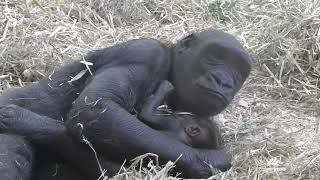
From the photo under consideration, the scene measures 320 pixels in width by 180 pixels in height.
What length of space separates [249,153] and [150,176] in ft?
1.95

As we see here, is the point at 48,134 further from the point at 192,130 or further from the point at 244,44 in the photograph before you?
the point at 244,44

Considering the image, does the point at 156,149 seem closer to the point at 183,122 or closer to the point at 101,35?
the point at 183,122

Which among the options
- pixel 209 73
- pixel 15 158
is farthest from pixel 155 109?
pixel 15 158

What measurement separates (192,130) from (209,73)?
207 mm

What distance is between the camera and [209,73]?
9.11 ft

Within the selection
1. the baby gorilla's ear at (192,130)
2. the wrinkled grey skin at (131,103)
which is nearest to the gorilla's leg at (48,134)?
the wrinkled grey skin at (131,103)

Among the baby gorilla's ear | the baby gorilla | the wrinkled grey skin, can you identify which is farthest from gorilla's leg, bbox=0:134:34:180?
the baby gorilla's ear

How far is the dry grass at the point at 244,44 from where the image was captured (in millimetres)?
3207

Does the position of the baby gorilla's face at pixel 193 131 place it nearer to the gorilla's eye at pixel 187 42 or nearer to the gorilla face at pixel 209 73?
the gorilla face at pixel 209 73

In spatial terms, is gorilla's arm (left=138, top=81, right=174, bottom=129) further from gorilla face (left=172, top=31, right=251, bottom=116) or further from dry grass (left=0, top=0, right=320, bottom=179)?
dry grass (left=0, top=0, right=320, bottom=179)

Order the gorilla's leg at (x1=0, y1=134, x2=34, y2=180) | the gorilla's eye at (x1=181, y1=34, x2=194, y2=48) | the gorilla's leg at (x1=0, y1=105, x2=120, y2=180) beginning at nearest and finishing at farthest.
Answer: the gorilla's leg at (x1=0, y1=134, x2=34, y2=180) < the gorilla's leg at (x1=0, y1=105, x2=120, y2=180) < the gorilla's eye at (x1=181, y1=34, x2=194, y2=48)

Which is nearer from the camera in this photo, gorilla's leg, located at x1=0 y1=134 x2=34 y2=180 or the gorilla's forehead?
gorilla's leg, located at x1=0 y1=134 x2=34 y2=180

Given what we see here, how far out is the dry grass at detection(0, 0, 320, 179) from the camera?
126 inches

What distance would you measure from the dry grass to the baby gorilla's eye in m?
0.20
